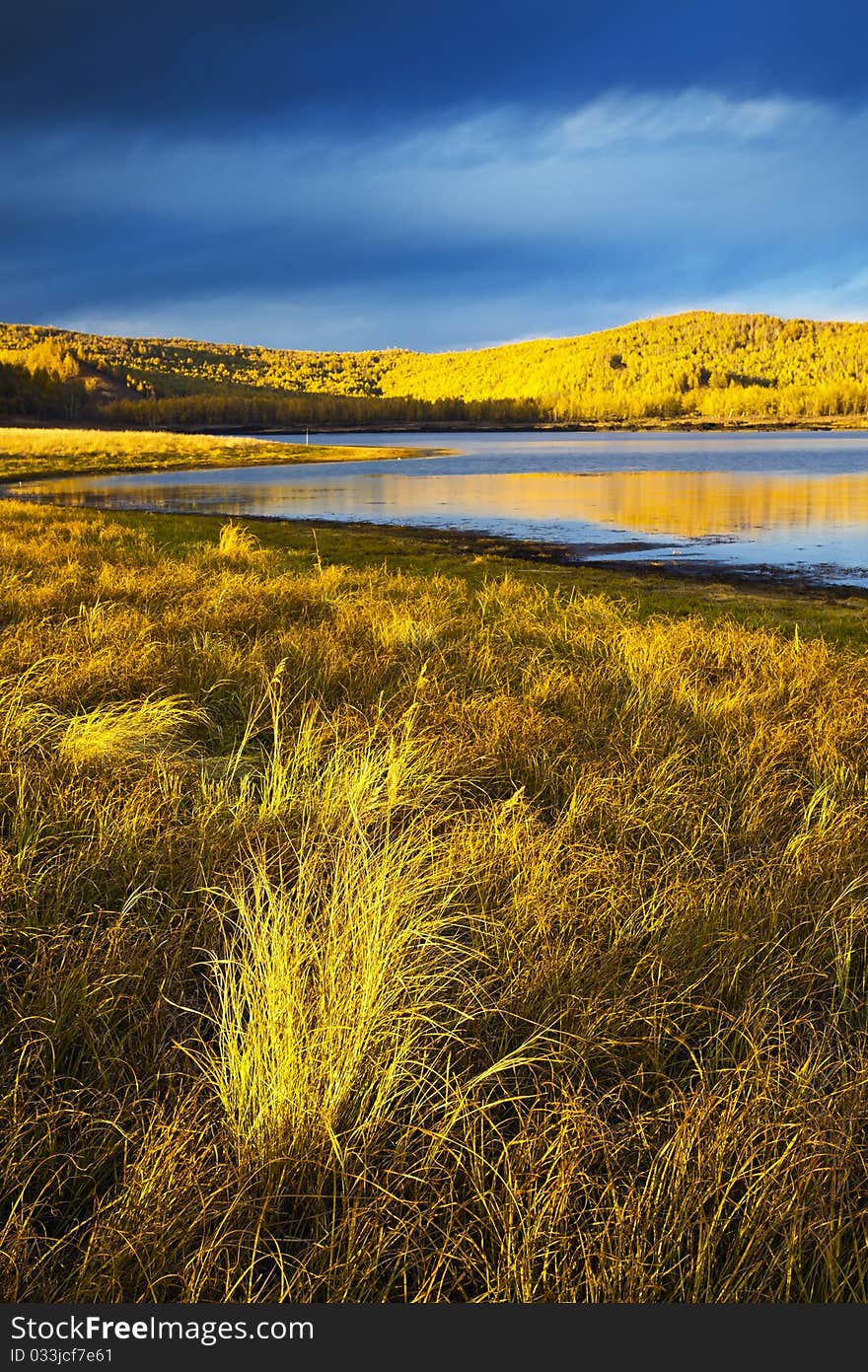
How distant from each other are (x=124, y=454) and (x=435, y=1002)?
67598 mm

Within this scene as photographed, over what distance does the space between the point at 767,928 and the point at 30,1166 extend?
2.76 m

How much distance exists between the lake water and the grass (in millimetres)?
3453

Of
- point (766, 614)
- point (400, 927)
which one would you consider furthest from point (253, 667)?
point (766, 614)

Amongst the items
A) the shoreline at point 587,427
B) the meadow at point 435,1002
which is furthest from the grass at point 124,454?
the shoreline at point 587,427

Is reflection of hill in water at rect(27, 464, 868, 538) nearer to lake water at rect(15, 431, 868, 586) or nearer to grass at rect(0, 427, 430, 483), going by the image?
lake water at rect(15, 431, 868, 586)

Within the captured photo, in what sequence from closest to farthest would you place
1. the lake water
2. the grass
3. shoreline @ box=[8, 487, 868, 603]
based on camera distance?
shoreline @ box=[8, 487, 868, 603] < the lake water < the grass

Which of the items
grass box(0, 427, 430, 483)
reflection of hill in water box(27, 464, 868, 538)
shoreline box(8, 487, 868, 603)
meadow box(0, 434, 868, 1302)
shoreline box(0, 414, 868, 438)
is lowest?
meadow box(0, 434, 868, 1302)

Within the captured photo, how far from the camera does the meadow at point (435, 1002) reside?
6.84ft

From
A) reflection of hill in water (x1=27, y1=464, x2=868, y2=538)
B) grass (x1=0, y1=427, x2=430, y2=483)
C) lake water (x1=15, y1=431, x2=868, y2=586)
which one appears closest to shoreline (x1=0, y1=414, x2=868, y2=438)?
grass (x1=0, y1=427, x2=430, y2=483)

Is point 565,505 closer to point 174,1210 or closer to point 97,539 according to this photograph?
point 97,539

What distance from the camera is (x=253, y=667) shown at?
24.6ft

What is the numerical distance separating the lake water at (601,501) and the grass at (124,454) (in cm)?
345

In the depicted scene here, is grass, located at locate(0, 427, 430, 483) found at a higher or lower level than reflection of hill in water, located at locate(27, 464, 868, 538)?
higher

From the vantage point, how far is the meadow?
6.84ft
